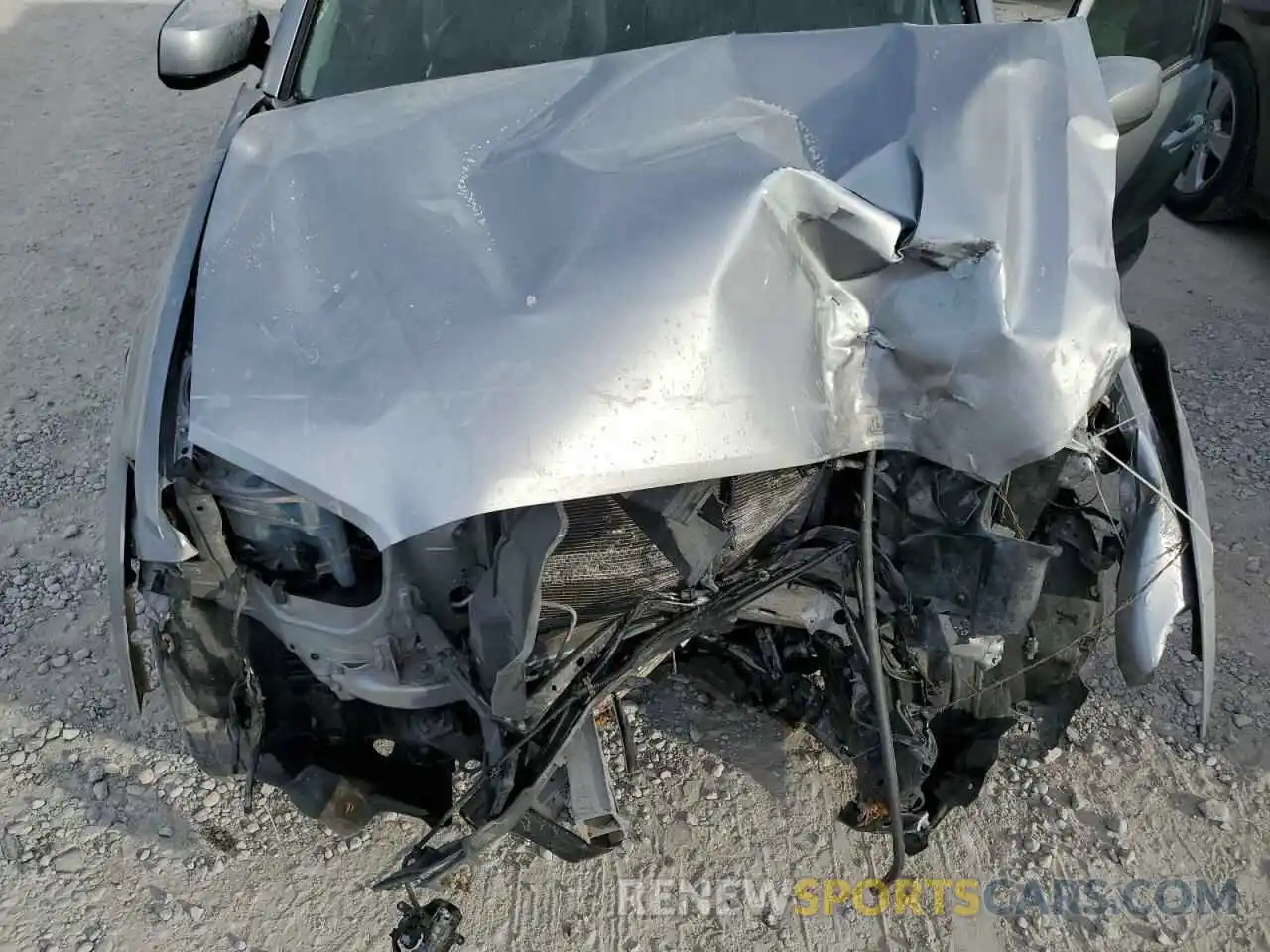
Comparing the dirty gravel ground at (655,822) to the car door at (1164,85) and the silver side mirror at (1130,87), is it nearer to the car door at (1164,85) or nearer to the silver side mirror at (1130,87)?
the car door at (1164,85)

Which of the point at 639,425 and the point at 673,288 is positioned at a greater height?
the point at 673,288

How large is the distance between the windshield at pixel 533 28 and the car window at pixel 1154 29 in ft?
2.84

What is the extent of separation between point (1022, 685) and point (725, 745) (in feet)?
2.58

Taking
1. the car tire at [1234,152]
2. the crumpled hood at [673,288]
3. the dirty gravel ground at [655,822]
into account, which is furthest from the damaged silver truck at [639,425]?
the car tire at [1234,152]

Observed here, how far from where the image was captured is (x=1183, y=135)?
3.23 metres

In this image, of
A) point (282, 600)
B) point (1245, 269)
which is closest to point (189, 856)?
point (282, 600)

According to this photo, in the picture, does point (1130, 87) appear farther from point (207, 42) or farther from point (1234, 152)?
point (1234, 152)

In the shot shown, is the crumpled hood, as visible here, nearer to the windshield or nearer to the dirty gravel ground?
the windshield

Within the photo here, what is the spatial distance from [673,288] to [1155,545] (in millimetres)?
1023

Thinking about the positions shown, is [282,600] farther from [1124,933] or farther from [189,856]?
[1124,933]

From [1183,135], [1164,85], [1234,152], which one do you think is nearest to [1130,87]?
[1164,85]

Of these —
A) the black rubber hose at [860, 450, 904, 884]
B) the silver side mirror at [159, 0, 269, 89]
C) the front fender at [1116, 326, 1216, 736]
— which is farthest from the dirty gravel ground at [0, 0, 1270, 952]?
the silver side mirror at [159, 0, 269, 89]

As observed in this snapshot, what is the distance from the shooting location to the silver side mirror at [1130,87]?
2176mm

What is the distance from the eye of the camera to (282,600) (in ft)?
5.89
